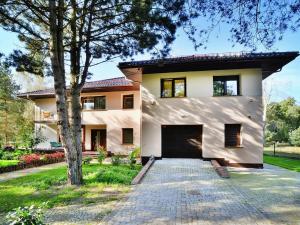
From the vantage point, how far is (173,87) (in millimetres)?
16859

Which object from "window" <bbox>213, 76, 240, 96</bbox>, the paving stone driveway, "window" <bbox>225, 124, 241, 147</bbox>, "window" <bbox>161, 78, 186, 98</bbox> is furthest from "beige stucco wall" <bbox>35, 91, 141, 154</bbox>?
the paving stone driveway

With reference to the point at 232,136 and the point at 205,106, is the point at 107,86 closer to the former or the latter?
the point at 205,106

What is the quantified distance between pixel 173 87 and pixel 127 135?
804 cm

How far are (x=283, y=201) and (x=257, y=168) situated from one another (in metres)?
7.53

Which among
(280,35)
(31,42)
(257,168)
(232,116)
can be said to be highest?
(31,42)

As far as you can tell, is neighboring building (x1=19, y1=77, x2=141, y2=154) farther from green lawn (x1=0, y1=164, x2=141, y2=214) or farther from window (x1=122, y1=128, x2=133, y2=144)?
green lawn (x1=0, y1=164, x2=141, y2=214)

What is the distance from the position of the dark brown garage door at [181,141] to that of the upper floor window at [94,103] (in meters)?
9.12

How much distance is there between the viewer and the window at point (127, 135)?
2317cm

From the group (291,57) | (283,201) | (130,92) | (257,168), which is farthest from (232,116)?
(130,92)

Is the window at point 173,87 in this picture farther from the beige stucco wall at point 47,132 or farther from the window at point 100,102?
the beige stucco wall at point 47,132

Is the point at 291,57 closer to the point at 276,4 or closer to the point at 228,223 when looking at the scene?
the point at 276,4

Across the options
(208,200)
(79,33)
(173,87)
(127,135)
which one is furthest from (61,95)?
(127,135)

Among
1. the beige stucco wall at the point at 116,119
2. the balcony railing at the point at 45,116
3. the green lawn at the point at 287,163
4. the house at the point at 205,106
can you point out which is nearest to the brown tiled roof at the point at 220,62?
the house at the point at 205,106

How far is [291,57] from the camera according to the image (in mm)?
14273
